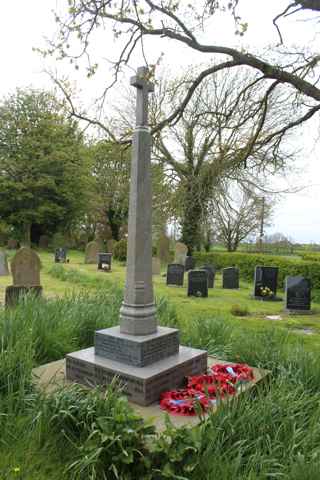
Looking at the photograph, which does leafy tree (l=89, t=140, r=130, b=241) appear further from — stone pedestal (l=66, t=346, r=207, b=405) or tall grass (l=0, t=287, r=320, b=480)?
tall grass (l=0, t=287, r=320, b=480)

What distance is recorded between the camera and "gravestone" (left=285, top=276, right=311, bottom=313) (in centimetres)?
1000

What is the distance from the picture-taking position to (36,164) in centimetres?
3014

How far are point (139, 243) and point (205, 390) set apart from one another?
5.07 ft

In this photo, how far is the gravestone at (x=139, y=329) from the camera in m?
3.51

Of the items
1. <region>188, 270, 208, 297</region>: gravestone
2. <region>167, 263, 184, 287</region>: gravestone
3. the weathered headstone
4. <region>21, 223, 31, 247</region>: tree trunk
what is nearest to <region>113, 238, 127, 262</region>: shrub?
<region>167, 263, 184, 287</region>: gravestone

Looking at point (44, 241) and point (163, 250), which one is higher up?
point (44, 241)

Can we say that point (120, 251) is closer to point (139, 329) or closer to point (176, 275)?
point (176, 275)

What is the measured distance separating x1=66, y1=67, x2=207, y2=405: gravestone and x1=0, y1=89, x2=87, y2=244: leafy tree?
91.0 feet

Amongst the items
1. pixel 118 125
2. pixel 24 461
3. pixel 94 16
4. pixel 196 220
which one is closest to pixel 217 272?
pixel 196 220

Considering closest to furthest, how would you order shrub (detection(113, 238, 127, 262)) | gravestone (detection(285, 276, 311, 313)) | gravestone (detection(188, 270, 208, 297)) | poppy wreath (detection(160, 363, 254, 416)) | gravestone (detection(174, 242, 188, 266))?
poppy wreath (detection(160, 363, 254, 416)) < gravestone (detection(285, 276, 311, 313)) < gravestone (detection(188, 270, 208, 297)) < gravestone (detection(174, 242, 188, 266)) < shrub (detection(113, 238, 127, 262))

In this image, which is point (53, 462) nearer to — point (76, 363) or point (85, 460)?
point (85, 460)

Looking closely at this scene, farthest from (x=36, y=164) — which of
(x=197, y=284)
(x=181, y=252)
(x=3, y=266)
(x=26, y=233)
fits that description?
(x=197, y=284)

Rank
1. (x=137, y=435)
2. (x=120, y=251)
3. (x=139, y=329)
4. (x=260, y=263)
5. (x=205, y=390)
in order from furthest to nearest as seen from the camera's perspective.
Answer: (x=120, y=251)
(x=260, y=263)
(x=139, y=329)
(x=205, y=390)
(x=137, y=435)

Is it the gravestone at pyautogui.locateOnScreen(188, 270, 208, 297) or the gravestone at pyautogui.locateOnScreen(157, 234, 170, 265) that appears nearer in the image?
the gravestone at pyautogui.locateOnScreen(188, 270, 208, 297)
